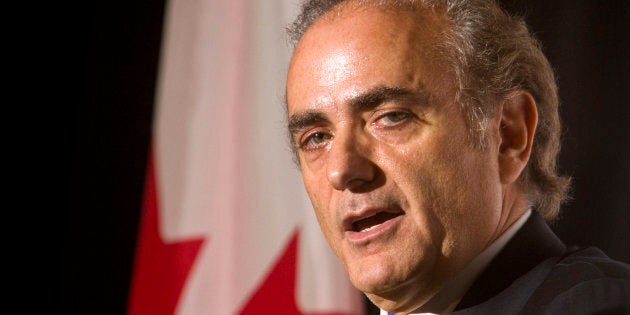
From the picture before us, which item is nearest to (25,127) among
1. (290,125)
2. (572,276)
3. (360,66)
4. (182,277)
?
(182,277)

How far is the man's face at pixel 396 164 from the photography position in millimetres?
1288

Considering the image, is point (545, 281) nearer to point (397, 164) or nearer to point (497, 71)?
point (397, 164)

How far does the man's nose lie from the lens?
129cm

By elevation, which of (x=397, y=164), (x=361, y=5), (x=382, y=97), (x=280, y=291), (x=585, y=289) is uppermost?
(x=361, y=5)

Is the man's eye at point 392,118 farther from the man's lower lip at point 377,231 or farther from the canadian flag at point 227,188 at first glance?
the canadian flag at point 227,188

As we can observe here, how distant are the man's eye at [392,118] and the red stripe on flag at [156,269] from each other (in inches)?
49.2

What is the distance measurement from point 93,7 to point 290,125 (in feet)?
5.06

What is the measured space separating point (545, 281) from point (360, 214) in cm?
31

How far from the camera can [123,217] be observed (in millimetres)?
2742

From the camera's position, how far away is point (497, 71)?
1458 mm

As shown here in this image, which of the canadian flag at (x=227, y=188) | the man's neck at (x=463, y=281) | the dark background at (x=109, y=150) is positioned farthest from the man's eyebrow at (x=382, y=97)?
the dark background at (x=109, y=150)

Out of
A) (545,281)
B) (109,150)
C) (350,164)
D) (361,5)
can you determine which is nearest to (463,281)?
(545,281)

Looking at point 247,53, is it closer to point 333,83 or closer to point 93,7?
point 93,7

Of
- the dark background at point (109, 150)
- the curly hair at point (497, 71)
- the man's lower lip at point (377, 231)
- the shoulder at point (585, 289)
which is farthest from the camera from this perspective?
the dark background at point (109, 150)
